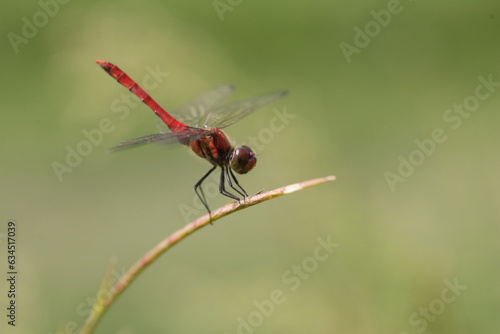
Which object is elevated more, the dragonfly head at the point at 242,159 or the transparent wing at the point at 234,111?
the transparent wing at the point at 234,111

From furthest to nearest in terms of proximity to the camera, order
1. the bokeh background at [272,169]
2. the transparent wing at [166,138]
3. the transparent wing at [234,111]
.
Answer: the bokeh background at [272,169] → the transparent wing at [234,111] → the transparent wing at [166,138]

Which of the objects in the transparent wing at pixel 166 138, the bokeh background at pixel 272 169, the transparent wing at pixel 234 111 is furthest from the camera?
the bokeh background at pixel 272 169

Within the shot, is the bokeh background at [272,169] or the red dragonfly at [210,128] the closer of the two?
the red dragonfly at [210,128]

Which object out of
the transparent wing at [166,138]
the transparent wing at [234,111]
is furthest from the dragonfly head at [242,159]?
the transparent wing at [234,111]

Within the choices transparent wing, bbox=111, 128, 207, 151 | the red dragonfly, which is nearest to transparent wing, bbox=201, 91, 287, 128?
the red dragonfly

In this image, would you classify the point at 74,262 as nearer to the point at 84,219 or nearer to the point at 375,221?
the point at 84,219

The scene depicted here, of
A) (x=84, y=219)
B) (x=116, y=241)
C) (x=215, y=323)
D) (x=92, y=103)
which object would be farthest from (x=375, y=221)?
(x=92, y=103)

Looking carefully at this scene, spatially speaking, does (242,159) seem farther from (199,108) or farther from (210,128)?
(199,108)

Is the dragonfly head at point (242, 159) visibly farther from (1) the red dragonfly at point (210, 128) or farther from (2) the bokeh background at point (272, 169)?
(2) the bokeh background at point (272, 169)
